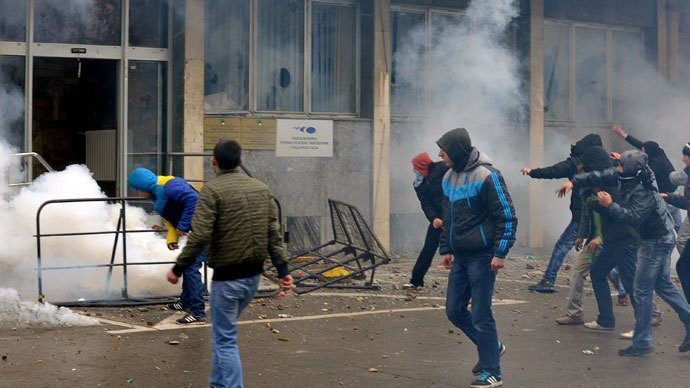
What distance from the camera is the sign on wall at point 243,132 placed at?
1316 centimetres

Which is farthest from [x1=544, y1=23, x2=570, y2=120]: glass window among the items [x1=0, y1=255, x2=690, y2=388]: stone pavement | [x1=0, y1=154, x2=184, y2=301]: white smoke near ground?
[x1=0, y1=154, x2=184, y2=301]: white smoke near ground

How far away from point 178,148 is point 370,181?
3255 millimetres

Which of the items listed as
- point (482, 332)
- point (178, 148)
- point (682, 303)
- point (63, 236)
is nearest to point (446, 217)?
point (482, 332)

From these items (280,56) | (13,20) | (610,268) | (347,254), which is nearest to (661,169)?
(610,268)

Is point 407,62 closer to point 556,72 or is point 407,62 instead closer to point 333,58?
point 333,58

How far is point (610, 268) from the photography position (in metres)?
7.95

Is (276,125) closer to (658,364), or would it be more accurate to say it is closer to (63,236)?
(63,236)

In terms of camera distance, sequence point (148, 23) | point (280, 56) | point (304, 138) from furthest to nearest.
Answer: point (280, 56)
point (304, 138)
point (148, 23)

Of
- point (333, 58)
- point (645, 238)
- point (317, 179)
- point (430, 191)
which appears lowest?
point (645, 238)

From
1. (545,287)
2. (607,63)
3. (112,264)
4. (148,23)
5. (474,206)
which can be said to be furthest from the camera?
(607,63)

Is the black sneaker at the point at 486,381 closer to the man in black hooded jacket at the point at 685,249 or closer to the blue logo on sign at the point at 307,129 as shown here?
the man in black hooded jacket at the point at 685,249

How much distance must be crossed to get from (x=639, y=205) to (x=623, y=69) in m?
10.8

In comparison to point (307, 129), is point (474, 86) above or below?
above

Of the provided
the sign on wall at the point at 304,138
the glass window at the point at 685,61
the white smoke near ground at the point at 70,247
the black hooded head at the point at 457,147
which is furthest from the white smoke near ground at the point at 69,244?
the glass window at the point at 685,61
